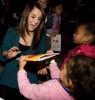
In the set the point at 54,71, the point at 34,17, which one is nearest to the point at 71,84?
the point at 54,71

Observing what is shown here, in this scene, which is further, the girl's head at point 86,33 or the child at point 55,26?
the child at point 55,26

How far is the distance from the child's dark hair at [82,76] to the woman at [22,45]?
665 millimetres

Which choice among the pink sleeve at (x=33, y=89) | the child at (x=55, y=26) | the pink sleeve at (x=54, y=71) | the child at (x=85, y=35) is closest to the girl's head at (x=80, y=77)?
the pink sleeve at (x=33, y=89)

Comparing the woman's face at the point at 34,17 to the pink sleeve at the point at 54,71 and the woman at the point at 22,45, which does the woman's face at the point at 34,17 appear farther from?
the pink sleeve at the point at 54,71

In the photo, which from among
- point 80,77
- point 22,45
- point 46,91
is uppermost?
point 22,45

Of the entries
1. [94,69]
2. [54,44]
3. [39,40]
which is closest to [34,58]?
[94,69]

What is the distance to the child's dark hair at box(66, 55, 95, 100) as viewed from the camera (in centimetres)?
153

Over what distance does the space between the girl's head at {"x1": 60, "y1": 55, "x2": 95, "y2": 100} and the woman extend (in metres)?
0.64

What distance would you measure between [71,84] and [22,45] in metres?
0.79

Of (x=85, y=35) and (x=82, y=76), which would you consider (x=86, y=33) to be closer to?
(x=85, y=35)

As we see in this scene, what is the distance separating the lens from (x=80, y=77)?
1.53 metres

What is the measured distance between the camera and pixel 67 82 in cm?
163

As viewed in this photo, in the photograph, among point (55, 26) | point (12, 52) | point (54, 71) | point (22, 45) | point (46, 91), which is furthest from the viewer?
point (55, 26)

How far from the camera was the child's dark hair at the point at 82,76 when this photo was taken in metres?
1.53
